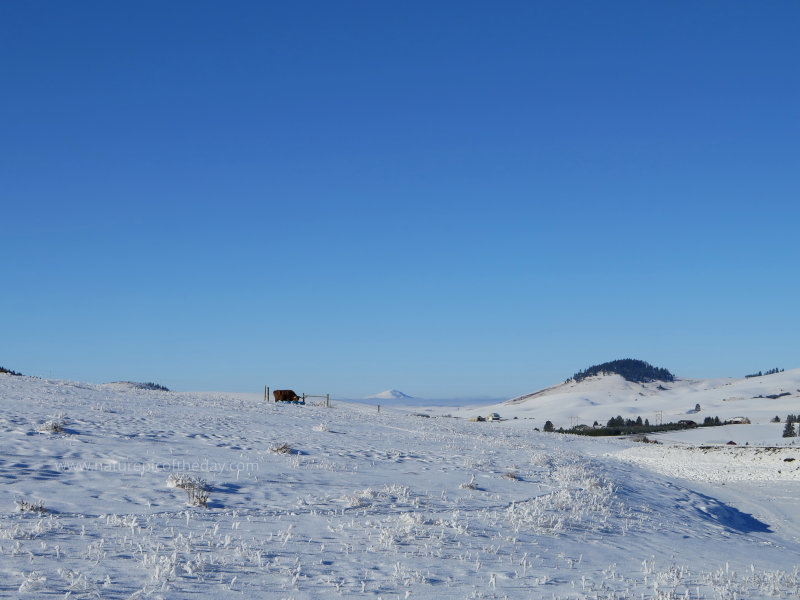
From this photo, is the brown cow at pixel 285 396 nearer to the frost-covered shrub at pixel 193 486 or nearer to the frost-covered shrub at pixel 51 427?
the frost-covered shrub at pixel 51 427

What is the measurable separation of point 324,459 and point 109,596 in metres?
10.6

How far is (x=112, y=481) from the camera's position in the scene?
12.1 meters

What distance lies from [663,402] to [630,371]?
1996 inches

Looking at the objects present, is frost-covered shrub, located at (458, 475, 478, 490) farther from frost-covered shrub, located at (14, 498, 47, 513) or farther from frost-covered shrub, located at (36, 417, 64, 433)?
frost-covered shrub, located at (36, 417, 64, 433)

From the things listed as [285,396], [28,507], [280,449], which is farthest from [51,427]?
[285,396]

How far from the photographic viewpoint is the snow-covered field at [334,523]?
7.86 metres

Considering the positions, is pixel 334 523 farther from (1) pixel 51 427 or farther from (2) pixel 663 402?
(2) pixel 663 402

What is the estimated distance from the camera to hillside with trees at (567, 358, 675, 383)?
160 meters

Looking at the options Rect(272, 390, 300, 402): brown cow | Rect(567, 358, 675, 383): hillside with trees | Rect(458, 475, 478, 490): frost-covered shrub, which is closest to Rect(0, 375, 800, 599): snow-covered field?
Rect(458, 475, 478, 490): frost-covered shrub

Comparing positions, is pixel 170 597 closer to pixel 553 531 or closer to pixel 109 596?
pixel 109 596

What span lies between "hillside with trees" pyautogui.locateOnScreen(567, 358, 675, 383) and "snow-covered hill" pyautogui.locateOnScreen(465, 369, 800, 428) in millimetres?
4473

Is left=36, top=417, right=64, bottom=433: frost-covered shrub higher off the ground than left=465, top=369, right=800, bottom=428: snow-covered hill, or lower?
lower

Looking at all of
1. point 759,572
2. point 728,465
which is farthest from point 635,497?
point 728,465

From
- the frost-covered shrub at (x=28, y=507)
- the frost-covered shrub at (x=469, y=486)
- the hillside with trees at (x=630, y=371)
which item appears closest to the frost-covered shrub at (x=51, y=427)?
the frost-covered shrub at (x=28, y=507)
